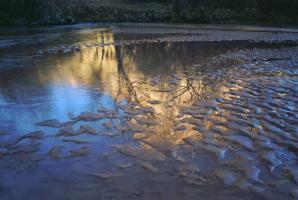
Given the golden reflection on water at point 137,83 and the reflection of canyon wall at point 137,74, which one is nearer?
the golden reflection on water at point 137,83

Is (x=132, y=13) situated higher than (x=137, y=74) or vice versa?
(x=132, y=13)

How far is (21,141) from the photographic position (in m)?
4.97

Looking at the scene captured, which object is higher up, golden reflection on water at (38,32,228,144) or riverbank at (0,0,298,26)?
riverbank at (0,0,298,26)

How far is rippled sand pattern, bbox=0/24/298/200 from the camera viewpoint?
3824 millimetres

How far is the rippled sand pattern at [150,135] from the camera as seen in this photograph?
382 cm

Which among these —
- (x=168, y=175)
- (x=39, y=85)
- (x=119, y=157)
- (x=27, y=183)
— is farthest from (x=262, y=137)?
(x=39, y=85)

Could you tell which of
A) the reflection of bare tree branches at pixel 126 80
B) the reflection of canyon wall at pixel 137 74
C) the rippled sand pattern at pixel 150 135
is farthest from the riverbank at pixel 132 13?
the rippled sand pattern at pixel 150 135

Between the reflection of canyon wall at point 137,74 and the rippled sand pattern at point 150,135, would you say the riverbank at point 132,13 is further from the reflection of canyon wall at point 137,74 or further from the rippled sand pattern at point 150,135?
the rippled sand pattern at point 150,135

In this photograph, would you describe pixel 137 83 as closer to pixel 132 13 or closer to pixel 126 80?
pixel 126 80

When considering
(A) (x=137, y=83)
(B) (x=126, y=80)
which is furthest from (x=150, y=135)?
(B) (x=126, y=80)

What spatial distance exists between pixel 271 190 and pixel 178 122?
7.43 feet

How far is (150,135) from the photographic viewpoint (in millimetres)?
5203

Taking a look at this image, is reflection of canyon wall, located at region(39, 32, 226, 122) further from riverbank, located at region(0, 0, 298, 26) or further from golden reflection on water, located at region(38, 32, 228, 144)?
riverbank, located at region(0, 0, 298, 26)

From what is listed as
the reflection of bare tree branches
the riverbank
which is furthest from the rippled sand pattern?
the riverbank
